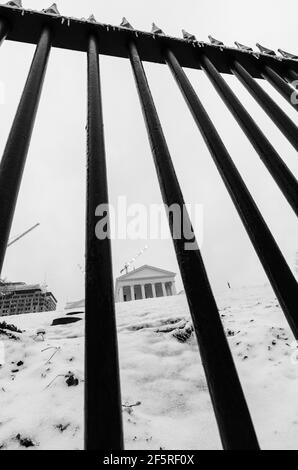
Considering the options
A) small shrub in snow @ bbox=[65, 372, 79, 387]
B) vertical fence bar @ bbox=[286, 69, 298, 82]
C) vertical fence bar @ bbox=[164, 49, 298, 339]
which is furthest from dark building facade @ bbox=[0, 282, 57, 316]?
vertical fence bar @ bbox=[164, 49, 298, 339]

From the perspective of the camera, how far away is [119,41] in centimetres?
215

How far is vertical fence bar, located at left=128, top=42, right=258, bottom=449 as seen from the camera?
774 millimetres

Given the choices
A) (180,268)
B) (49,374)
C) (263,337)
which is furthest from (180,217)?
(263,337)

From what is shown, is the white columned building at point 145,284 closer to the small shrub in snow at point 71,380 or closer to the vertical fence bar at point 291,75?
the small shrub in snow at point 71,380

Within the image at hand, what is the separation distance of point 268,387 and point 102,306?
3.69 metres

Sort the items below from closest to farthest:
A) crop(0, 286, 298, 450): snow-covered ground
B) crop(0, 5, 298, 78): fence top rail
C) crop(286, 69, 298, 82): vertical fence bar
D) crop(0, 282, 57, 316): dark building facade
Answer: crop(0, 5, 298, 78): fence top rail, crop(286, 69, 298, 82): vertical fence bar, crop(0, 286, 298, 450): snow-covered ground, crop(0, 282, 57, 316): dark building facade

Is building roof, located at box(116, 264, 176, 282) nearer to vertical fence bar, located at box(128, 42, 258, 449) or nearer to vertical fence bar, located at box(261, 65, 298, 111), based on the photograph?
vertical fence bar, located at box(261, 65, 298, 111)

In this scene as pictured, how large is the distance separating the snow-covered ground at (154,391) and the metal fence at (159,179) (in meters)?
2.36

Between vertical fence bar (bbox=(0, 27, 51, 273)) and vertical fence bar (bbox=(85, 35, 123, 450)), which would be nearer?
vertical fence bar (bbox=(85, 35, 123, 450))

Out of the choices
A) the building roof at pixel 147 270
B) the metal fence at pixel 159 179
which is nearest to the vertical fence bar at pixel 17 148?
the metal fence at pixel 159 179

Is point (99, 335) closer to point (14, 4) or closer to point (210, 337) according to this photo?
point (210, 337)

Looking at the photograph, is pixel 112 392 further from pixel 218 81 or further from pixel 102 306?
pixel 218 81

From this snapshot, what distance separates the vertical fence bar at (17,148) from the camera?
3.22 feet

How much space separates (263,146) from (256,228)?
2.30ft
